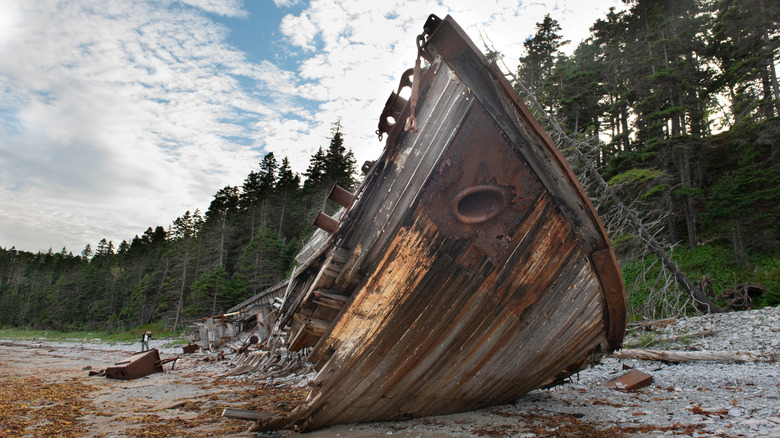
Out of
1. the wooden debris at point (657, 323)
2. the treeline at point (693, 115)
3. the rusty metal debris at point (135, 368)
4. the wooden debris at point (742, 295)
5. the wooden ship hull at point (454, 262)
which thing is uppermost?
the treeline at point (693, 115)

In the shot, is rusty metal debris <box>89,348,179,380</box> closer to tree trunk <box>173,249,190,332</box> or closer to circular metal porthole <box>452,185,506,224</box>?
circular metal porthole <box>452,185,506,224</box>

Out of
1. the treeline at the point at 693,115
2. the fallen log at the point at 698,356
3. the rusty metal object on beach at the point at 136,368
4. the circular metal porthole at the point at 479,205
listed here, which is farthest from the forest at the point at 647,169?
the rusty metal object on beach at the point at 136,368

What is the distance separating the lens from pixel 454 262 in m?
2.71

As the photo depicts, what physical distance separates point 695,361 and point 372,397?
18.7ft

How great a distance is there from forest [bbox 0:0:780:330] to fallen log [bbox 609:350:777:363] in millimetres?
3265

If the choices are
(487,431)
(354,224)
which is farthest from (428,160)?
(487,431)

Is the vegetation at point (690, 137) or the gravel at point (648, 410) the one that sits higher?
the vegetation at point (690, 137)

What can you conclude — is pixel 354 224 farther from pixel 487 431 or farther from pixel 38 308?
pixel 38 308

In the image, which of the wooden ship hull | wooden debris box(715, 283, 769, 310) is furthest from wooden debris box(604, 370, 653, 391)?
wooden debris box(715, 283, 769, 310)

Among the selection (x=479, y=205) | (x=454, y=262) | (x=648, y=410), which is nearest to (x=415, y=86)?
(x=479, y=205)

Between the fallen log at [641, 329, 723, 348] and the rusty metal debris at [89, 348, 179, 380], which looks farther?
the rusty metal debris at [89, 348, 179, 380]

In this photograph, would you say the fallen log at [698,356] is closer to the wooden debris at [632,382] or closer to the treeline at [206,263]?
the wooden debris at [632,382]

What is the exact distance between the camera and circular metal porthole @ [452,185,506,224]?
8.32 ft

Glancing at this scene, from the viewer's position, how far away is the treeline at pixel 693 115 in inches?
574
